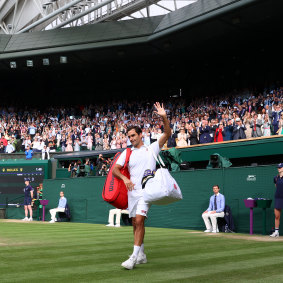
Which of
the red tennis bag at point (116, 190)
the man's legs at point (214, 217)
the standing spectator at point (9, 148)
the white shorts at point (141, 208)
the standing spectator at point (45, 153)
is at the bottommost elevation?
the man's legs at point (214, 217)

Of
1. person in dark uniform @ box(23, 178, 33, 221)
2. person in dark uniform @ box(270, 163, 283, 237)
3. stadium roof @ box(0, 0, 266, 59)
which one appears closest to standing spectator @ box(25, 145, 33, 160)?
person in dark uniform @ box(23, 178, 33, 221)

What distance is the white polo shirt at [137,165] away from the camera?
6832 millimetres

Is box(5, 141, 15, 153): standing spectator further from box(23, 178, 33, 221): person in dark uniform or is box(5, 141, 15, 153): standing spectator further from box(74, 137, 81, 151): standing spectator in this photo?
box(23, 178, 33, 221): person in dark uniform

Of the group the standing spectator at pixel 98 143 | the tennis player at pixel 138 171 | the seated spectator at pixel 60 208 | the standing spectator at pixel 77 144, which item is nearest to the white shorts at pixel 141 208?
the tennis player at pixel 138 171

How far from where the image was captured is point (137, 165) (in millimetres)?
6887

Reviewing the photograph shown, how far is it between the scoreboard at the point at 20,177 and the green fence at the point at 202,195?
574 cm

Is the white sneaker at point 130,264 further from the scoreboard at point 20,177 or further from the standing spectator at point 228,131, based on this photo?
the scoreboard at point 20,177

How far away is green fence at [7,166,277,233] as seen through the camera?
Result: 14.9 m

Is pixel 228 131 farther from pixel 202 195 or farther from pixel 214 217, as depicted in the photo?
pixel 214 217

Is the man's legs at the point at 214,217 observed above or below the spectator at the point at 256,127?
below

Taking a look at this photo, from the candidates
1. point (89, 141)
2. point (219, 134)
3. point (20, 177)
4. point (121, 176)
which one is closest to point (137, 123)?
point (89, 141)

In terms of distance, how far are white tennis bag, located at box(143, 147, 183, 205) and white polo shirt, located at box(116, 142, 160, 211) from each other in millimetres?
312

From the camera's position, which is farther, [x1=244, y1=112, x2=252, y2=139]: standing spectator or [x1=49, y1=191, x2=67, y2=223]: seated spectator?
[x1=49, y1=191, x2=67, y2=223]: seated spectator

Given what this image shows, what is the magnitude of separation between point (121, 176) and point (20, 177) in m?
21.7
